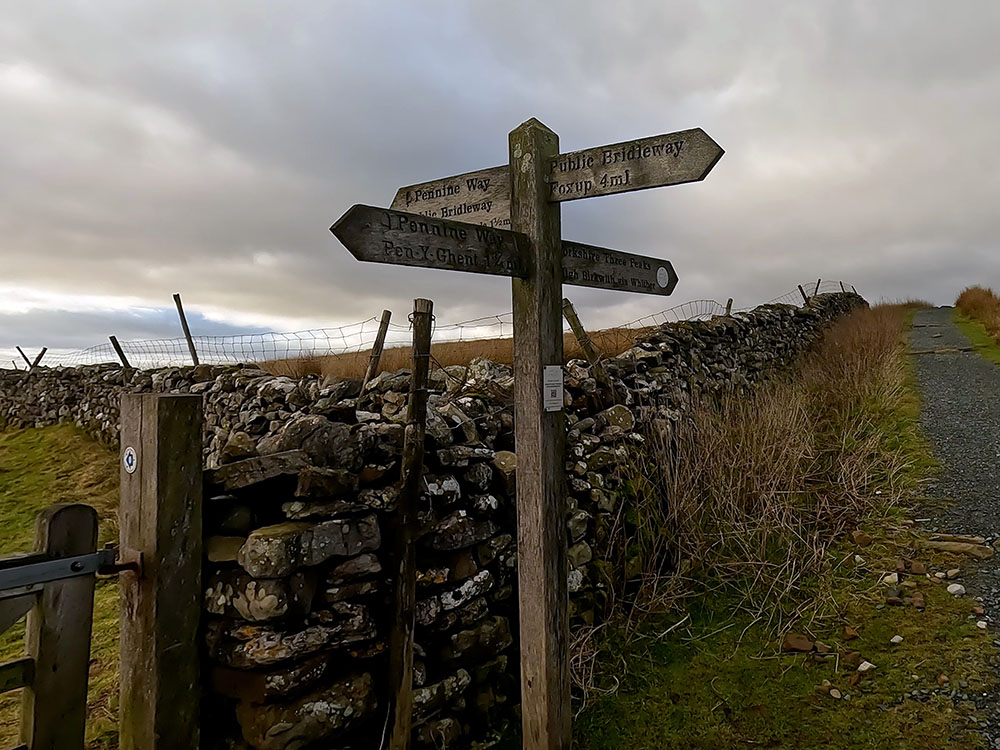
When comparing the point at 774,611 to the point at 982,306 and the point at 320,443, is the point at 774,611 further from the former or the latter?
the point at 982,306

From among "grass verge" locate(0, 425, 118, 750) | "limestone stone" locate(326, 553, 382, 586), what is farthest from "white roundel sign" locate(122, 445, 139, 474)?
"grass verge" locate(0, 425, 118, 750)

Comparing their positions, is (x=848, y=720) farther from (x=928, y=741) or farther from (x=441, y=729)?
(x=441, y=729)

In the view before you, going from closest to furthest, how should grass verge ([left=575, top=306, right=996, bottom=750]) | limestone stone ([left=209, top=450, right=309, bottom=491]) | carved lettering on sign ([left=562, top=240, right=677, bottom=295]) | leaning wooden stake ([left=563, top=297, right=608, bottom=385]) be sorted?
1. limestone stone ([left=209, top=450, right=309, bottom=491])
2. carved lettering on sign ([left=562, top=240, right=677, bottom=295])
3. grass verge ([left=575, top=306, right=996, bottom=750])
4. leaning wooden stake ([left=563, top=297, right=608, bottom=385])

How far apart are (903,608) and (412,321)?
Result: 3899mm

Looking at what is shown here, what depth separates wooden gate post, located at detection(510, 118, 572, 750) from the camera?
310 centimetres

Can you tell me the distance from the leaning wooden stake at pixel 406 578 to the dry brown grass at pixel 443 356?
4.05 meters

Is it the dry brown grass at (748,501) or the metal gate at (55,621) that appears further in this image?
the dry brown grass at (748,501)

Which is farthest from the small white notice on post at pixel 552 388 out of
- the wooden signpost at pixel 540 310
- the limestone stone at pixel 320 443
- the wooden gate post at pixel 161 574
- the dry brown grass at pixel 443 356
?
the dry brown grass at pixel 443 356

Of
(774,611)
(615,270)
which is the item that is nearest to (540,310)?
(615,270)

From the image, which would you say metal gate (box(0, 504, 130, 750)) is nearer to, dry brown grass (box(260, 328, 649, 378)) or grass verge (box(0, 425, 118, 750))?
grass verge (box(0, 425, 118, 750))

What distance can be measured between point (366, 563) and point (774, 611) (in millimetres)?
3048

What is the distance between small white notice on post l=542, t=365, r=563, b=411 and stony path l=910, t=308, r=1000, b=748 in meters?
2.71

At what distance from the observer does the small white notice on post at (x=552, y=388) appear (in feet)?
10.1

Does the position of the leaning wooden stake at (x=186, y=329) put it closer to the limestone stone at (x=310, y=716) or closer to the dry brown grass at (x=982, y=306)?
the limestone stone at (x=310, y=716)
